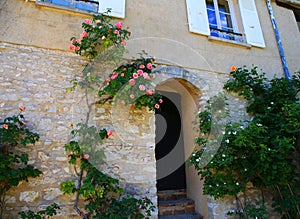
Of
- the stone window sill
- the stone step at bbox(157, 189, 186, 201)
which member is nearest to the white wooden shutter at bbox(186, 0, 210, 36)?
the stone window sill

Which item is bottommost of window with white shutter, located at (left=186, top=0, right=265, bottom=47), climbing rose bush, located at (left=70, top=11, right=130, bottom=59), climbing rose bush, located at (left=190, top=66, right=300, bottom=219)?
climbing rose bush, located at (left=190, top=66, right=300, bottom=219)

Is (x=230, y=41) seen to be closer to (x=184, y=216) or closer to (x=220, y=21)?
(x=220, y=21)

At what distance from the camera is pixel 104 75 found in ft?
11.3

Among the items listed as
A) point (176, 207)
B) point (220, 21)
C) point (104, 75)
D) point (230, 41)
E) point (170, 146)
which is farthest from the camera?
point (220, 21)

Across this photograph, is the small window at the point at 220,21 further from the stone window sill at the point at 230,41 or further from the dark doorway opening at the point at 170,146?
the dark doorway opening at the point at 170,146

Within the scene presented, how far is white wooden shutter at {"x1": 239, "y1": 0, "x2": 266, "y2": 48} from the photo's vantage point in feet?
15.8

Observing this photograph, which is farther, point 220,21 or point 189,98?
point 220,21

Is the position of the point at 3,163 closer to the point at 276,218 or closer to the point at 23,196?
the point at 23,196

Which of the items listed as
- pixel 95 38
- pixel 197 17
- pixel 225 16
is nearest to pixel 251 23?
pixel 225 16

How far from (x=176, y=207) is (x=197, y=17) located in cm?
375

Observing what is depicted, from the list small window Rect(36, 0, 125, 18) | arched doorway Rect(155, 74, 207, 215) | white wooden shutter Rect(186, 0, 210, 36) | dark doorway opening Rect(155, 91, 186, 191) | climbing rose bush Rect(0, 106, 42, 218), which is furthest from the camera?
dark doorway opening Rect(155, 91, 186, 191)

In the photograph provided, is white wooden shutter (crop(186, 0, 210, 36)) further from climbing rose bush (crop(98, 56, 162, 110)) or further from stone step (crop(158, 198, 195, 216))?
stone step (crop(158, 198, 195, 216))

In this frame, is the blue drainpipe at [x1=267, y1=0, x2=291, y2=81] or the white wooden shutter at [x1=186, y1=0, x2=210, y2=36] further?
the blue drainpipe at [x1=267, y1=0, x2=291, y2=81]

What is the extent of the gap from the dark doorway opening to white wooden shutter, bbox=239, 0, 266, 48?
6.79 ft
